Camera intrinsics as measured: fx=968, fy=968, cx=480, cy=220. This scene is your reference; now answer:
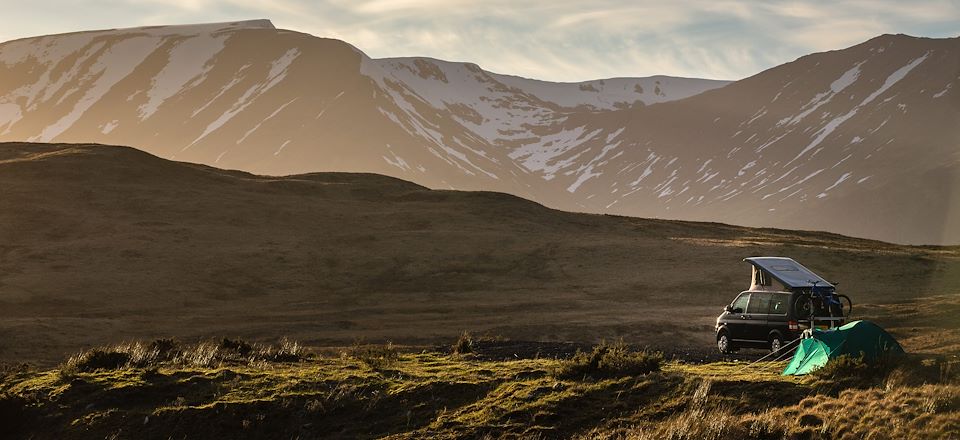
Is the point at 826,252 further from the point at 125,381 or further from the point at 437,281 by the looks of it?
the point at 125,381

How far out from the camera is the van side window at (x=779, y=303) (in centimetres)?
2553

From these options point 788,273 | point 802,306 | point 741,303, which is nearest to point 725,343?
point 741,303

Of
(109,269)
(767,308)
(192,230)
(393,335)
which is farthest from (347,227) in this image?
(767,308)

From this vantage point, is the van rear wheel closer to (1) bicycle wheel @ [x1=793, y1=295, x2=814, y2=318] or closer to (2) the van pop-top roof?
(1) bicycle wheel @ [x1=793, y1=295, x2=814, y2=318]

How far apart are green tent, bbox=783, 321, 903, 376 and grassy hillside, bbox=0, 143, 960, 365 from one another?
35.0 feet

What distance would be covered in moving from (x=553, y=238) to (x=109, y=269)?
1166 inches

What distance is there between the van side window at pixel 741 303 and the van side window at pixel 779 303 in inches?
40.4

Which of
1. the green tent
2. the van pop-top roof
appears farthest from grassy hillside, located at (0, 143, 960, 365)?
the green tent

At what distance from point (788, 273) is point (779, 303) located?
142 centimetres

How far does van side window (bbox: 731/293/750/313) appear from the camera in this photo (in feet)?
88.5

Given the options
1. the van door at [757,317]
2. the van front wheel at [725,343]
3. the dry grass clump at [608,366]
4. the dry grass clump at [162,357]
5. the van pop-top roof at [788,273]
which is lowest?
the dry grass clump at [162,357]

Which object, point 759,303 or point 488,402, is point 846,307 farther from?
point 488,402

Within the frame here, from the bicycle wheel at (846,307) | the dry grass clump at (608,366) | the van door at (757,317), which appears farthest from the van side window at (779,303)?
the dry grass clump at (608,366)

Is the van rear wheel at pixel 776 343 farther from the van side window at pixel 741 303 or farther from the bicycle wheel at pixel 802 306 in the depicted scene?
the van side window at pixel 741 303
